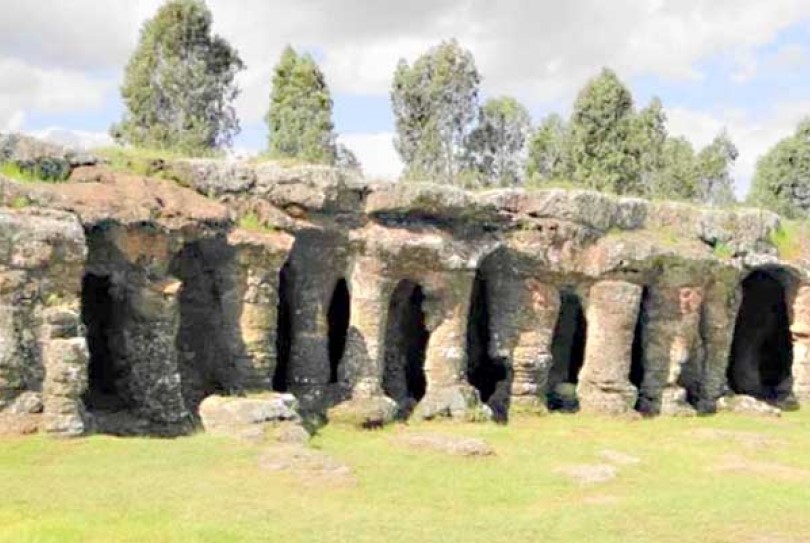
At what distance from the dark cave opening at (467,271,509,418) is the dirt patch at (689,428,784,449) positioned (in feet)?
22.9

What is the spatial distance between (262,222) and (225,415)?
561 cm

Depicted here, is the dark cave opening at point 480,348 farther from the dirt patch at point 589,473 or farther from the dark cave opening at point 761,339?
the dark cave opening at point 761,339

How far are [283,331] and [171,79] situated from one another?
61.0 feet

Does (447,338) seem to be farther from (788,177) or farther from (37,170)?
(788,177)

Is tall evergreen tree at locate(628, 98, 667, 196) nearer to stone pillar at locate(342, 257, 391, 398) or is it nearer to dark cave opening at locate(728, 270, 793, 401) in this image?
dark cave opening at locate(728, 270, 793, 401)

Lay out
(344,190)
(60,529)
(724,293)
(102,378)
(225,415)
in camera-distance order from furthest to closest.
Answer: (724,293) → (344,190) → (102,378) → (225,415) → (60,529)

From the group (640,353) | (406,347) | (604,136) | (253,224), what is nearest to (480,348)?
(406,347)

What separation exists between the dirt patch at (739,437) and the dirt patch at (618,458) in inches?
172

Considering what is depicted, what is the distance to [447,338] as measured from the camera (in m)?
32.9

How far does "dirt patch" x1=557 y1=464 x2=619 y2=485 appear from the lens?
2462 cm

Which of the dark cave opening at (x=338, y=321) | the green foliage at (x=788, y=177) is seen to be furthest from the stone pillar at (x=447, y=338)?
the green foliage at (x=788, y=177)

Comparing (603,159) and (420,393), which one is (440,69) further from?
(420,393)

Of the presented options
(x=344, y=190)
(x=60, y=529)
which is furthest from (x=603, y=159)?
(x=60, y=529)

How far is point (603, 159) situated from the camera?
55875mm
